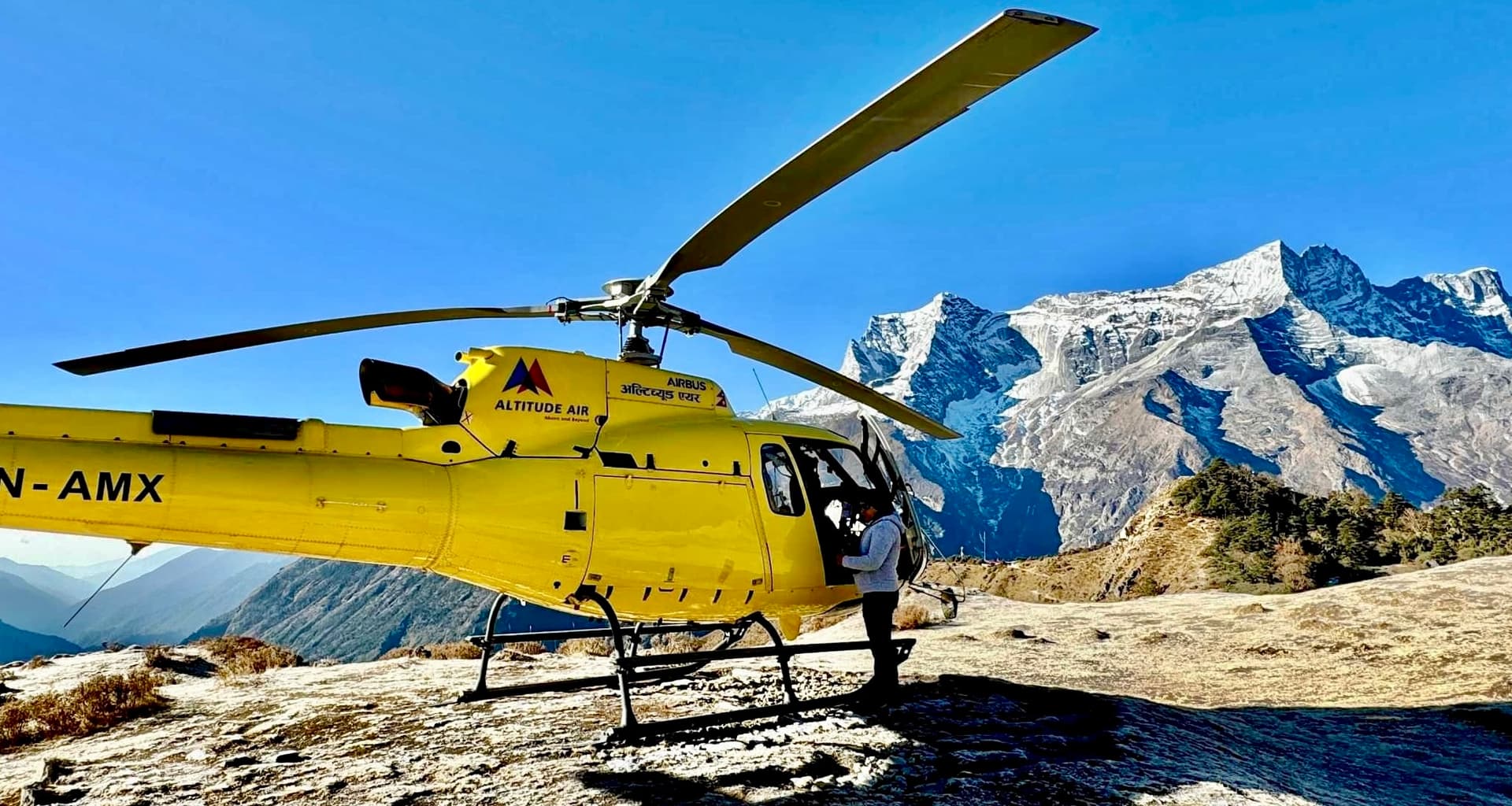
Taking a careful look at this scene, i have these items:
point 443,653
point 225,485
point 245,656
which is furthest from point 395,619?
point 225,485

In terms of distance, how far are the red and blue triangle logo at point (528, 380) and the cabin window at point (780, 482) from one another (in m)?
2.39

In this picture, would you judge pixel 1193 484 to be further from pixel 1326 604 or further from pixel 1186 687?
pixel 1186 687

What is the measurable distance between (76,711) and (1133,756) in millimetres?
10882

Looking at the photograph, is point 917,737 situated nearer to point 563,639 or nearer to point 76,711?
point 563,639

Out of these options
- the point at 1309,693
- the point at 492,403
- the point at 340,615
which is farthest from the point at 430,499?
the point at 340,615

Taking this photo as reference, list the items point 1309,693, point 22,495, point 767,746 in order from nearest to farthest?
point 22,495, point 767,746, point 1309,693

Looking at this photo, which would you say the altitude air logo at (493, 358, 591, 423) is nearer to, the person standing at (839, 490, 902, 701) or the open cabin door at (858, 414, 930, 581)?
the person standing at (839, 490, 902, 701)

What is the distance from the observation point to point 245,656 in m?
15.6

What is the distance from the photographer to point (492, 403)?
762cm

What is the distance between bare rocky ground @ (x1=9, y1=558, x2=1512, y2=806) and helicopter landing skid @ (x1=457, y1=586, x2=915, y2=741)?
21 centimetres

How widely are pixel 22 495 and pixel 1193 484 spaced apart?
148 ft

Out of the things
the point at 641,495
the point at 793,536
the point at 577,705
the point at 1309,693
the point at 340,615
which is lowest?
the point at 340,615

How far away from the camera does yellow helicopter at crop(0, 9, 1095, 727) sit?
5969 millimetres

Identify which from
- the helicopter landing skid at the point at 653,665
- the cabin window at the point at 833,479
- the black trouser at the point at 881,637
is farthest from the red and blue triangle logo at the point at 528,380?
the black trouser at the point at 881,637
